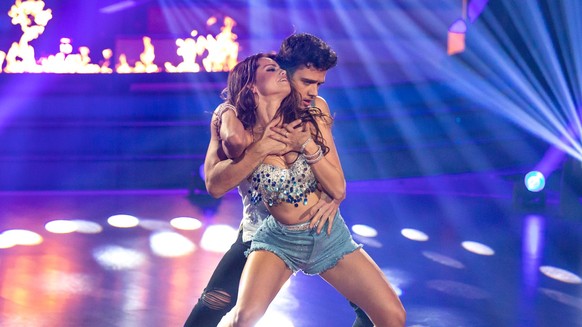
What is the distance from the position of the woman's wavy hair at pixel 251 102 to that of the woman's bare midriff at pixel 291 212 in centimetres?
21

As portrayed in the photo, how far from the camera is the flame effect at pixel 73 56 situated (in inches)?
448

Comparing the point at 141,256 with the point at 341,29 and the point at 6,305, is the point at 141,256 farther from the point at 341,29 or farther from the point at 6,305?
the point at 341,29

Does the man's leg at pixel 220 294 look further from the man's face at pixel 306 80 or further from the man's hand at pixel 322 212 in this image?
the man's face at pixel 306 80

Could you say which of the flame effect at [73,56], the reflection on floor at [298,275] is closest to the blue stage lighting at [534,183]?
the reflection on floor at [298,275]

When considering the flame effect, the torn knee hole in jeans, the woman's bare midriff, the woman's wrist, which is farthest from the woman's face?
the flame effect

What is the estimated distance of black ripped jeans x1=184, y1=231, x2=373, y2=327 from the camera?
255cm

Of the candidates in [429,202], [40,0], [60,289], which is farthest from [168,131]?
[40,0]

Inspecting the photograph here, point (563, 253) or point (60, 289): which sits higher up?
point (563, 253)

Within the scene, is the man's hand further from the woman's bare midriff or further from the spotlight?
the spotlight

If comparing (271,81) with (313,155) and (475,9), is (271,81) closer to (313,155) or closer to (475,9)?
(313,155)

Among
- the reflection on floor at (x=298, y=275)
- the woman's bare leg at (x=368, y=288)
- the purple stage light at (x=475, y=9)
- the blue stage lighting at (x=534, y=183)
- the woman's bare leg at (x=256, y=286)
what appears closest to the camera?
the woman's bare leg at (x=256, y=286)

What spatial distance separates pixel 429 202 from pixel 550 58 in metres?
2.32

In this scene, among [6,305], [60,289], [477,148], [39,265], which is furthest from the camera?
[477,148]

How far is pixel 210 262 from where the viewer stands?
4652mm
